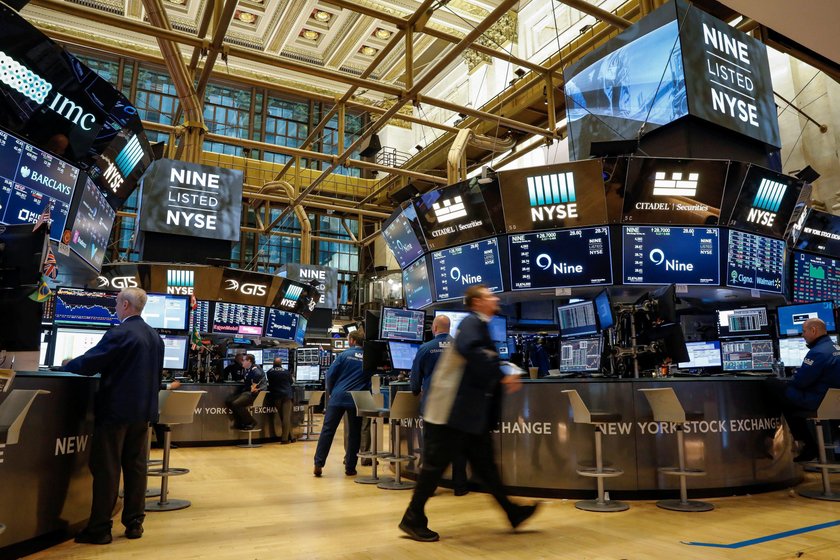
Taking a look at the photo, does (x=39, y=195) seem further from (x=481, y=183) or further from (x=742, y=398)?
(x=742, y=398)

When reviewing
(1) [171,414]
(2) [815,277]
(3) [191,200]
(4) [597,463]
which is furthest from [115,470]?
(2) [815,277]

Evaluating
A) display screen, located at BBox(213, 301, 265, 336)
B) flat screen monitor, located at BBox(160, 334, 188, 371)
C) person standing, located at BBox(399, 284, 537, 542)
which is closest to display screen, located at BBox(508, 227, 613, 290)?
person standing, located at BBox(399, 284, 537, 542)

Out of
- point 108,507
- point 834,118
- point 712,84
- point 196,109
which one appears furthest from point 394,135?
point 108,507

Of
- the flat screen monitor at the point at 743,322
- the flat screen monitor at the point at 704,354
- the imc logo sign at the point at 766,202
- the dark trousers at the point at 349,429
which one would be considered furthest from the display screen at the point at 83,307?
the flat screen monitor at the point at 743,322

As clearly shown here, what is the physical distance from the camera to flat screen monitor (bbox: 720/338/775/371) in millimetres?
7434

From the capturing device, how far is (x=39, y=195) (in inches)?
203

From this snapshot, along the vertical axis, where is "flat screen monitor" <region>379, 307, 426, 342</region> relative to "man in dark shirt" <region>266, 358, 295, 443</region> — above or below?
above

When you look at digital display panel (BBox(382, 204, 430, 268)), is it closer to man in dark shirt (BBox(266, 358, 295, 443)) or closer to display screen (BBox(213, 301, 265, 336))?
man in dark shirt (BBox(266, 358, 295, 443))

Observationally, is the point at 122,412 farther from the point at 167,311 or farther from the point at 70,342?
the point at 167,311

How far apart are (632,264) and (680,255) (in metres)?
0.55

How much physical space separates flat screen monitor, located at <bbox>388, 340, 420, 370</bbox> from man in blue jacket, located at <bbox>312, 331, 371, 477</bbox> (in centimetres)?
92

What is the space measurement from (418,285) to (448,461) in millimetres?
5042

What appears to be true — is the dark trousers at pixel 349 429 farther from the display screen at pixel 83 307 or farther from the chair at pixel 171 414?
the display screen at pixel 83 307

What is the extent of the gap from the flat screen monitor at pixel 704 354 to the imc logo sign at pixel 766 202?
1870 mm
